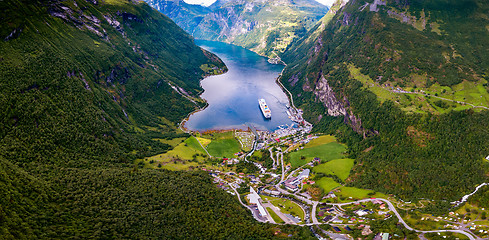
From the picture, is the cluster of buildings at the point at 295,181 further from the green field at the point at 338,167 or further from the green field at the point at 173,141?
the green field at the point at 173,141

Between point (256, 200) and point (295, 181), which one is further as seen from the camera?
point (295, 181)

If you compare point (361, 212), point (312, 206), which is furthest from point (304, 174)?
point (361, 212)

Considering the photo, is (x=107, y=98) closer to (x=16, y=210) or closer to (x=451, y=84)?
(x=16, y=210)

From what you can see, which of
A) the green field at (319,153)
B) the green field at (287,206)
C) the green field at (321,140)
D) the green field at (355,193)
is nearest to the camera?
the green field at (287,206)

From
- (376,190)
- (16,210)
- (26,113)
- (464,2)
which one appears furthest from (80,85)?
(464,2)

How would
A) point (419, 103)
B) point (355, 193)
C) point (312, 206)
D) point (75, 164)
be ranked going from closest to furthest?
point (75, 164) → point (312, 206) → point (355, 193) → point (419, 103)

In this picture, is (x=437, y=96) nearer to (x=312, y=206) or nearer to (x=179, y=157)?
(x=312, y=206)

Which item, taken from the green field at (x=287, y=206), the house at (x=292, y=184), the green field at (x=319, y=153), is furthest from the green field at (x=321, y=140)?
the green field at (x=287, y=206)
